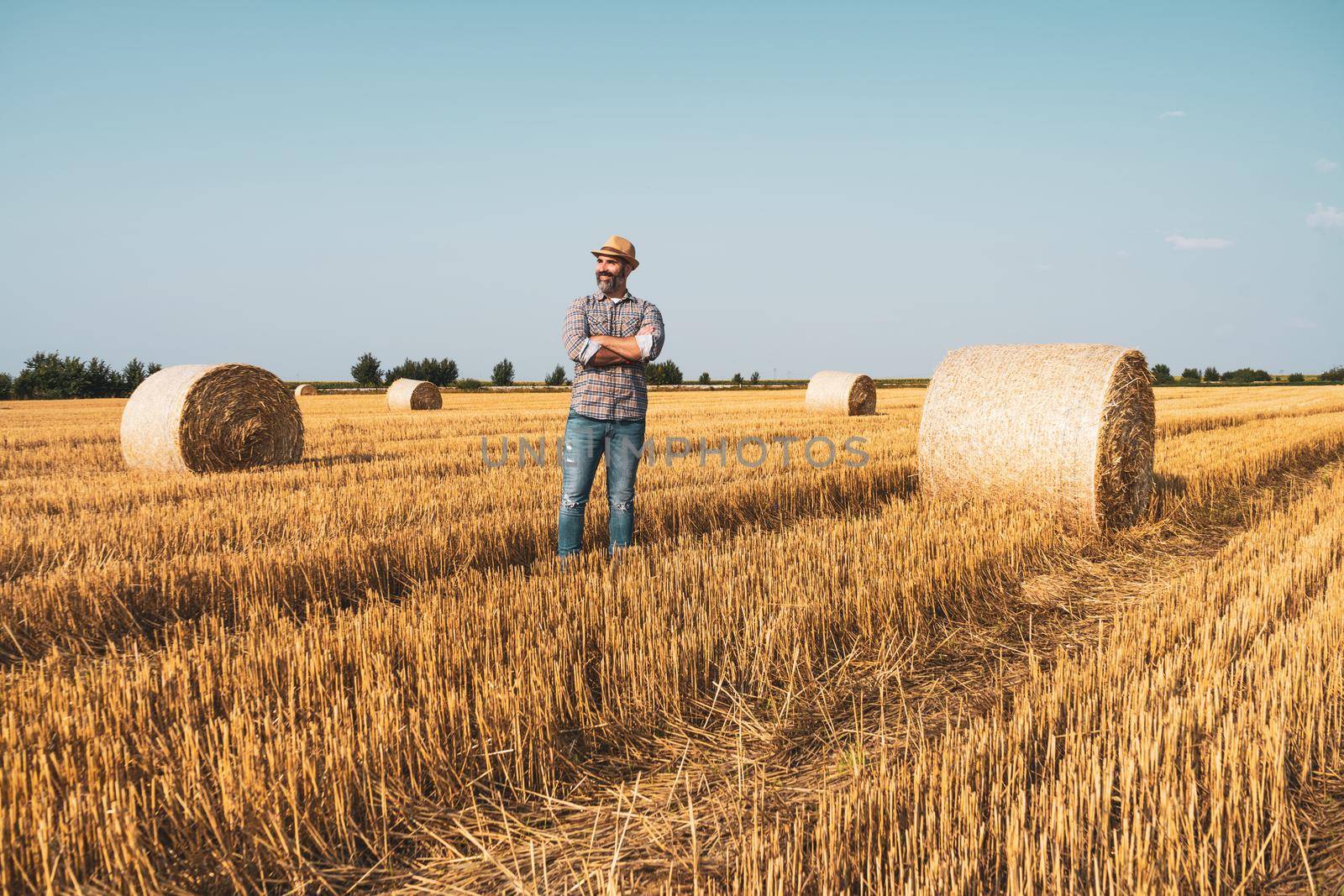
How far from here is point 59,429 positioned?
1595 cm

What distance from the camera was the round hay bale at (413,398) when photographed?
26.4 metres

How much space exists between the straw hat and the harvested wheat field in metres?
2.15

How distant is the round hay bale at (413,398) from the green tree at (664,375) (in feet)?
100

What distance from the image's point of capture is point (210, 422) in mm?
10609

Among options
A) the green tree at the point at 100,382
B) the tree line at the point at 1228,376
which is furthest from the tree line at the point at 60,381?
the tree line at the point at 1228,376

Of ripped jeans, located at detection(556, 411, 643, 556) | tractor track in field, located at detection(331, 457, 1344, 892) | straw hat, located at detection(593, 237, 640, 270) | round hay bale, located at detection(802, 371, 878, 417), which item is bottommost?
tractor track in field, located at detection(331, 457, 1344, 892)

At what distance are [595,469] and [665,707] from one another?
2452 millimetres

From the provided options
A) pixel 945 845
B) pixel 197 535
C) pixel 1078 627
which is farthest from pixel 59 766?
pixel 1078 627

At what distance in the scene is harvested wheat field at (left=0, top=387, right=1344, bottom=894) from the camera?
2.41m

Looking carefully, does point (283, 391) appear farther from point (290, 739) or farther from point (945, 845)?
point (945, 845)

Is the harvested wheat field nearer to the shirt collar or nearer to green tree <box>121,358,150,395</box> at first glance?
the shirt collar

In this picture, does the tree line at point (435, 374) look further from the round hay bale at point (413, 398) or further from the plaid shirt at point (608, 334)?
the plaid shirt at point (608, 334)

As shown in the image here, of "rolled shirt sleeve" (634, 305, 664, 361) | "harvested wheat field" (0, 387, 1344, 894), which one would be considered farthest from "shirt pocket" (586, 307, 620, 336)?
"harvested wheat field" (0, 387, 1344, 894)

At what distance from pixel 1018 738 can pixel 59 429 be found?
62.2 ft
